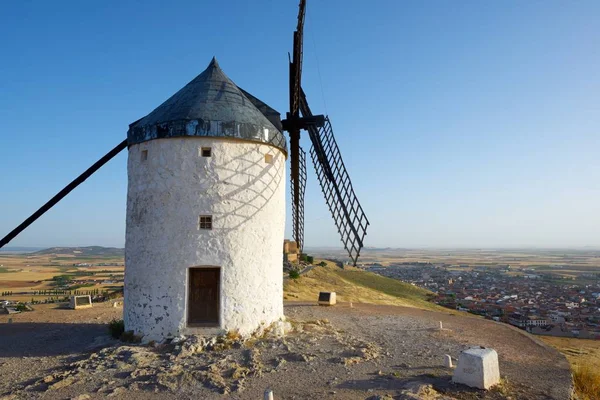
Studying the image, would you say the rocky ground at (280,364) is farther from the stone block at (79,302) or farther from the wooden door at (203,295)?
the stone block at (79,302)

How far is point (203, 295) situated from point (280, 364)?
2742 millimetres

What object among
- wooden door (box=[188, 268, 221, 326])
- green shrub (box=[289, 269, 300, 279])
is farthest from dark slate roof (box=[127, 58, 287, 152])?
green shrub (box=[289, 269, 300, 279])

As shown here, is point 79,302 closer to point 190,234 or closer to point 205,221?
point 190,234

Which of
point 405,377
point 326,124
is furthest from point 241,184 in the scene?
point 326,124

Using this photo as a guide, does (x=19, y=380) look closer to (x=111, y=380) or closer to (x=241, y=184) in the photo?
(x=111, y=380)

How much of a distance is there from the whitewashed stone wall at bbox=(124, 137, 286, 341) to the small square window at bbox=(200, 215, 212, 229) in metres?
0.11

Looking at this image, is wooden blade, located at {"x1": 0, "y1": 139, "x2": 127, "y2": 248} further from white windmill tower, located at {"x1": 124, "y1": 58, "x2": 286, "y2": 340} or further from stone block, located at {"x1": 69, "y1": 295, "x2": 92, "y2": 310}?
stone block, located at {"x1": 69, "y1": 295, "x2": 92, "y2": 310}

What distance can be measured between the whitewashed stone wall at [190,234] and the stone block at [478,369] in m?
4.66

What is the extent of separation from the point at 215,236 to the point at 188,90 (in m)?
3.98

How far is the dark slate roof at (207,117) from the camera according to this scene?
9594mm

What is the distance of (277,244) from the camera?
1063 cm

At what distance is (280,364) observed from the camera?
7809mm

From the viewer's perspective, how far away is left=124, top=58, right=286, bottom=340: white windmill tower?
9.31 metres

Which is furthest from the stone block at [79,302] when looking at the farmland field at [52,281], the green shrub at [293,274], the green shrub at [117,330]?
the farmland field at [52,281]
